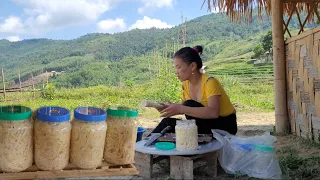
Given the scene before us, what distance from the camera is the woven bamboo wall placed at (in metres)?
4.18

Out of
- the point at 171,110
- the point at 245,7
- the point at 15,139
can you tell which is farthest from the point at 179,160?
the point at 245,7

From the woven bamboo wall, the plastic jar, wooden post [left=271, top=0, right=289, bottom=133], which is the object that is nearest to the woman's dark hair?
the plastic jar

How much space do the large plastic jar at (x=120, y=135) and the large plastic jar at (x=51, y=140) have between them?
176mm

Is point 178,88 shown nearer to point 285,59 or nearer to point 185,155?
point 285,59

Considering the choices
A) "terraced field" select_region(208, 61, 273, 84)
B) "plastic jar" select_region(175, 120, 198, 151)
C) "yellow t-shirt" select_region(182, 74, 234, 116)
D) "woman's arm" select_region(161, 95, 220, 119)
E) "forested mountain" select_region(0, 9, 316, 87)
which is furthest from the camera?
"forested mountain" select_region(0, 9, 316, 87)

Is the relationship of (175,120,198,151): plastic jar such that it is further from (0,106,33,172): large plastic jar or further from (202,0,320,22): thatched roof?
(202,0,320,22): thatched roof

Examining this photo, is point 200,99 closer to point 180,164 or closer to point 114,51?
point 180,164

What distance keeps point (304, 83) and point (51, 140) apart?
3.64 meters

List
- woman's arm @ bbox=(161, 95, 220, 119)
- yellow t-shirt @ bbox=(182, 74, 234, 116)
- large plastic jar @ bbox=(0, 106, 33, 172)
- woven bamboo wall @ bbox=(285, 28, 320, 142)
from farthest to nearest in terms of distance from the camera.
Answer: woven bamboo wall @ bbox=(285, 28, 320, 142), yellow t-shirt @ bbox=(182, 74, 234, 116), woman's arm @ bbox=(161, 95, 220, 119), large plastic jar @ bbox=(0, 106, 33, 172)

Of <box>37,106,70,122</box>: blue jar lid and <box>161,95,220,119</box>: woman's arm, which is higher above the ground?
<box>37,106,70,122</box>: blue jar lid

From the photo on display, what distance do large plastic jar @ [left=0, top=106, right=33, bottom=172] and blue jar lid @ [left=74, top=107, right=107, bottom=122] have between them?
7.1 inches

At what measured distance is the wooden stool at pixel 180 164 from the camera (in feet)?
9.70

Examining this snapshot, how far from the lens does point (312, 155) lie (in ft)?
12.2

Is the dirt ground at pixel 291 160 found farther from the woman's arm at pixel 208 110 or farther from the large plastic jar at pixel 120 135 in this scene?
the large plastic jar at pixel 120 135
